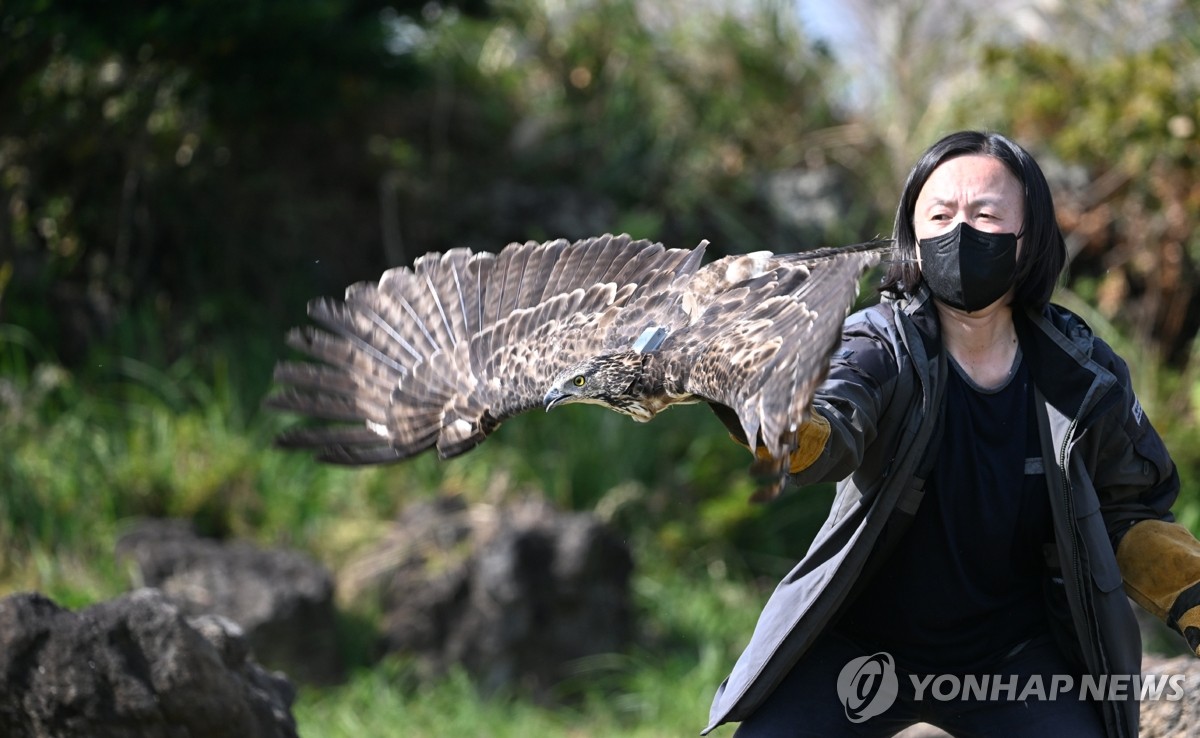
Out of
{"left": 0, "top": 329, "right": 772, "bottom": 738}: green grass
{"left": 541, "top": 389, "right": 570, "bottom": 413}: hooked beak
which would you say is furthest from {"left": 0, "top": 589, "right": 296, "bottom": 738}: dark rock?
{"left": 0, "top": 329, "right": 772, "bottom": 738}: green grass

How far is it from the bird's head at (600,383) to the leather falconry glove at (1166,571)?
1.14m

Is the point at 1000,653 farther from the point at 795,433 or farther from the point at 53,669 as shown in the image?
the point at 53,669

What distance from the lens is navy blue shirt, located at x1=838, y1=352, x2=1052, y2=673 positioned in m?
2.75

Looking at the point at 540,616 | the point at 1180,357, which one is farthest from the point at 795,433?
the point at 1180,357

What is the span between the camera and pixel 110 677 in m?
3.37

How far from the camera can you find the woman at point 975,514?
2699mm

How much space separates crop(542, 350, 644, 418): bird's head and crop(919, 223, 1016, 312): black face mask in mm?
770

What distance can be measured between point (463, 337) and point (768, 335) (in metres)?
1.28

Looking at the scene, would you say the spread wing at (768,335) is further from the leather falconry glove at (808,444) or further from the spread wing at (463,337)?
the spread wing at (463,337)

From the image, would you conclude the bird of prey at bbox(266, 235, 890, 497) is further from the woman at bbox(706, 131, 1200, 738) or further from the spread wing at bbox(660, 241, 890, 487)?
the woman at bbox(706, 131, 1200, 738)

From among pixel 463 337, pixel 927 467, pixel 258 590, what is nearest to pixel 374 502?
pixel 258 590

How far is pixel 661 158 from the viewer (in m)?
8.69

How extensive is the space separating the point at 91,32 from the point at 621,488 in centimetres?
334

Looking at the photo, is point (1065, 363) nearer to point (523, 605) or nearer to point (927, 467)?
point (927, 467)
